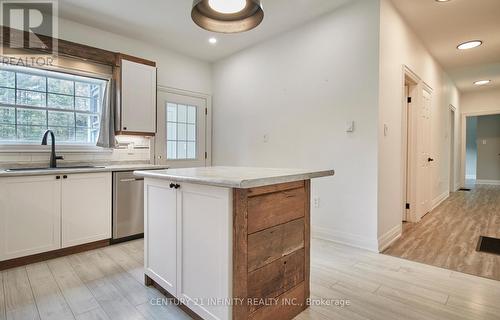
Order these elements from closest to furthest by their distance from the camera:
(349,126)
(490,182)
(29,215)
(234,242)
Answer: (234,242) → (29,215) → (349,126) → (490,182)

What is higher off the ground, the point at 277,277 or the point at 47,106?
the point at 47,106

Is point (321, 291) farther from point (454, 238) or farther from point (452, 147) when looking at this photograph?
point (452, 147)

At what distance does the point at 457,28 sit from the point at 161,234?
4489mm

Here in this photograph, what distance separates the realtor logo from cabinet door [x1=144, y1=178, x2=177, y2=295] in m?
2.30

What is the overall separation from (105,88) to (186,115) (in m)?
1.37

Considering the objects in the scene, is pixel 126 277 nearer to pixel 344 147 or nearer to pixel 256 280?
pixel 256 280

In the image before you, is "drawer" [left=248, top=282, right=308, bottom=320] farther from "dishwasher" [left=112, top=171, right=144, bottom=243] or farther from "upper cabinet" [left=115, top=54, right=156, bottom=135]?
"upper cabinet" [left=115, top=54, right=156, bottom=135]

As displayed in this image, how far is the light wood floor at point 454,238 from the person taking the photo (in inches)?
98.9

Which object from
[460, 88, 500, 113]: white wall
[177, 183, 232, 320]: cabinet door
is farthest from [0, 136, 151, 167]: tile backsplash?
[460, 88, 500, 113]: white wall

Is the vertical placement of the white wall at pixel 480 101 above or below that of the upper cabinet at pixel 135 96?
above

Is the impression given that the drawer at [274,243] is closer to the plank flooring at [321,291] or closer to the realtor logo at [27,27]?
the plank flooring at [321,291]

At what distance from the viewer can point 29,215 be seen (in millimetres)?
2531

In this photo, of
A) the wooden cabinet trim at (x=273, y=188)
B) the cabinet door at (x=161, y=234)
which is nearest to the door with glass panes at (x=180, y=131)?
the cabinet door at (x=161, y=234)

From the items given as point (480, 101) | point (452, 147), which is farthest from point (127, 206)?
point (480, 101)
